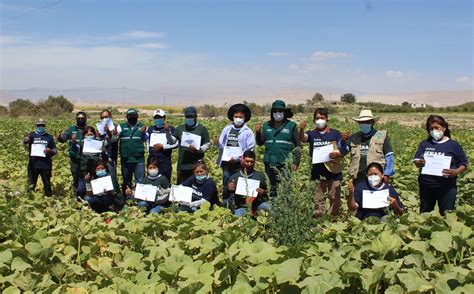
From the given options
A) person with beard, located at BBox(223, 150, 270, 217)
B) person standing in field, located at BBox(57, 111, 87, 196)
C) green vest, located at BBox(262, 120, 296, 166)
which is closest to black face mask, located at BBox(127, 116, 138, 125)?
person standing in field, located at BBox(57, 111, 87, 196)

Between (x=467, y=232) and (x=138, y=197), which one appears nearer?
A: (x=467, y=232)

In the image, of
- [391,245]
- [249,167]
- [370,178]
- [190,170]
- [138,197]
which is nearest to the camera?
[391,245]

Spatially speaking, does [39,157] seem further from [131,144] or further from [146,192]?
[146,192]

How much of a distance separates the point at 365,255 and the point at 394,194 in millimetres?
1995

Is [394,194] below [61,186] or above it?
above

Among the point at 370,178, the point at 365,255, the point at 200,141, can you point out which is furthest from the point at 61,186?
the point at 365,255

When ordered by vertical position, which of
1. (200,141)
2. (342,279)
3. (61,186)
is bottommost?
(61,186)

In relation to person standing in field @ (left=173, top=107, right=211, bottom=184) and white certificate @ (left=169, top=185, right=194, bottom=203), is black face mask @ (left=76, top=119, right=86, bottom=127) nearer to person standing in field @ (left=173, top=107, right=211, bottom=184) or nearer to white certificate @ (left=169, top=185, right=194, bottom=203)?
person standing in field @ (left=173, top=107, right=211, bottom=184)

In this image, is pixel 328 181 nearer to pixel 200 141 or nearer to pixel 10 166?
pixel 200 141

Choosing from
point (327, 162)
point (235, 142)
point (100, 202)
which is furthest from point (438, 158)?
point (100, 202)

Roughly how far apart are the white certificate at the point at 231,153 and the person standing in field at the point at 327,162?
82 cm

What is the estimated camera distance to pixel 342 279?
3.40 meters

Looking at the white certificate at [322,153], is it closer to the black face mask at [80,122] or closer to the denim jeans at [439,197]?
the denim jeans at [439,197]

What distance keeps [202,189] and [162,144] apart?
45.7 inches
